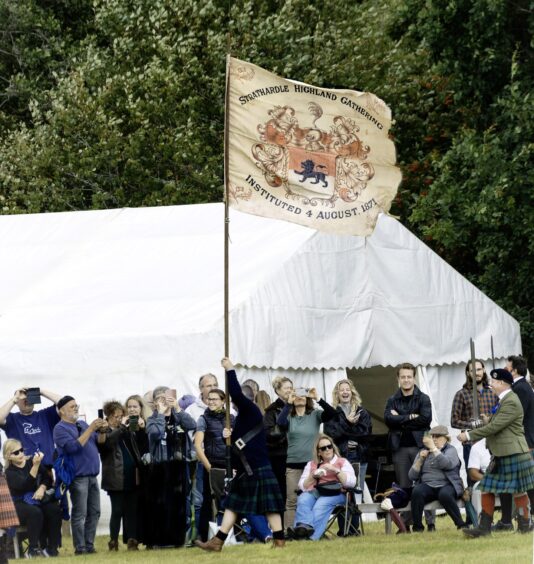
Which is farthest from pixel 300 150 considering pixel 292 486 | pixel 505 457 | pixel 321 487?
pixel 292 486

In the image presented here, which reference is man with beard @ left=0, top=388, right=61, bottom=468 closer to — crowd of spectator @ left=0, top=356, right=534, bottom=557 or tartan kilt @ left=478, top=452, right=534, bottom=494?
crowd of spectator @ left=0, top=356, right=534, bottom=557

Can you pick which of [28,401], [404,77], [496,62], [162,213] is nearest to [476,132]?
[496,62]

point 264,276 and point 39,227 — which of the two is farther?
point 39,227

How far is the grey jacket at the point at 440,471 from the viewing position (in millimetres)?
13656

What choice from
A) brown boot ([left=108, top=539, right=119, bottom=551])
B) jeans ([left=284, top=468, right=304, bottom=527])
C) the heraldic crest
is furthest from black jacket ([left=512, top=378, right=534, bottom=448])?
brown boot ([left=108, top=539, right=119, bottom=551])

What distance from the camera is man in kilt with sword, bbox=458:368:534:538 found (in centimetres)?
1243

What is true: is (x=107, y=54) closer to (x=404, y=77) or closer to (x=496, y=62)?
(x=404, y=77)

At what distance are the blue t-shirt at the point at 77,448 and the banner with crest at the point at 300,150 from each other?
259 centimetres

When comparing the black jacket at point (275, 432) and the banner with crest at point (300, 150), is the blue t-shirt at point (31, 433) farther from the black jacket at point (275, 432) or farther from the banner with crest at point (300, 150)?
the banner with crest at point (300, 150)

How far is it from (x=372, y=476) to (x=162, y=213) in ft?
14.3

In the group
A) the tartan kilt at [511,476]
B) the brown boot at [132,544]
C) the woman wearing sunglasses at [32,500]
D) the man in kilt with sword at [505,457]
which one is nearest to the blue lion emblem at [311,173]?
the man in kilt with sword at [505,457]

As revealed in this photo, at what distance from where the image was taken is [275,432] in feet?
46.9

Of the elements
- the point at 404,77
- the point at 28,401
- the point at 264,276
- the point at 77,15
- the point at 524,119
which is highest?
the point at 77,15

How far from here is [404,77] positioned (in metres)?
28.5
